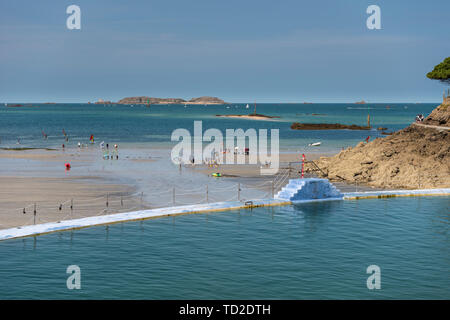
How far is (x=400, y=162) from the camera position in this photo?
172ft

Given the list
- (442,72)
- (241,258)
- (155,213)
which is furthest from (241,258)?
(442,72)

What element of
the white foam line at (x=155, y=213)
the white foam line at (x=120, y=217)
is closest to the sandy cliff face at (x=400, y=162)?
the white foam line at (x=155, y=213)

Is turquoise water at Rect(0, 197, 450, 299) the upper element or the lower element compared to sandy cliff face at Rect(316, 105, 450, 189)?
lower

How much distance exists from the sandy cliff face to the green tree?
73.3 feet

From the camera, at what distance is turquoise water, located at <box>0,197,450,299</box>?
2183cm

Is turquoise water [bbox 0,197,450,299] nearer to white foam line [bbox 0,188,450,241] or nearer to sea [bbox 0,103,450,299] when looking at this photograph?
sea [bbox 0,103,450,299]

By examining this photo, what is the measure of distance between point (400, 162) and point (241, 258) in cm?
3124

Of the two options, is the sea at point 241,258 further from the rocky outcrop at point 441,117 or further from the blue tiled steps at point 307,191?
the rocky outcrop at point 441,117

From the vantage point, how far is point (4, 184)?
47.0m

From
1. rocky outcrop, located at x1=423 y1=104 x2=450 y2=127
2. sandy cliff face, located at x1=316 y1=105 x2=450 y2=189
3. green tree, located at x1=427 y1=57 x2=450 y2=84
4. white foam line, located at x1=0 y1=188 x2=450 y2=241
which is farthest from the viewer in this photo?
green tree, located at x1=427 y1=57 x2=450 y2=84

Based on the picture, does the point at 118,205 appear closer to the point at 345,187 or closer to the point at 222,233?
the point at 222,233

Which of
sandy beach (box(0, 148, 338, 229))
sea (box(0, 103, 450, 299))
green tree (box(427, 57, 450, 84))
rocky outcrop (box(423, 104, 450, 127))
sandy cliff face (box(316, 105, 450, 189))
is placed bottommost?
sea (box(0, 103, 450, 299))

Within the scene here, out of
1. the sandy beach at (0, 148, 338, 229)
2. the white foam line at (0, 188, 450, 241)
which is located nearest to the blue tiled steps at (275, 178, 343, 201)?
the white foam line at (0, 188, 450, 241)

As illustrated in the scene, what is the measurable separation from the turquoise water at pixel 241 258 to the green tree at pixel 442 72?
4889 centimetres
